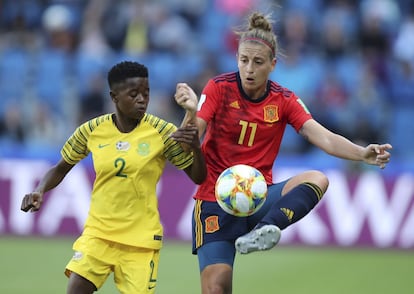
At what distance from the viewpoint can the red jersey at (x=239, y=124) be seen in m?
7.60

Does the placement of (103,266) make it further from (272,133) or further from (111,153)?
(272,133)

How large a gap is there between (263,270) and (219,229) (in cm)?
544

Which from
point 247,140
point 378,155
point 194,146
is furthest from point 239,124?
point 378,155

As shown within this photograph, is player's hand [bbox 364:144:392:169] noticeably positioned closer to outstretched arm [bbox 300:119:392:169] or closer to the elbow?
outstretched arm [bbox 300:119:392:169]

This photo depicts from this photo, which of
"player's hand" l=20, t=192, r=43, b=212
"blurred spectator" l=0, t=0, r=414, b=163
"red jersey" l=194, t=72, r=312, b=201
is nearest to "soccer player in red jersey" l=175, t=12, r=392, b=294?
"red jersey" l=194, t=72, r=312, b=201

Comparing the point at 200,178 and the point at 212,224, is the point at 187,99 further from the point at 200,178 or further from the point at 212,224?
the point at 212,224

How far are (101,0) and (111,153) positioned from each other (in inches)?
461

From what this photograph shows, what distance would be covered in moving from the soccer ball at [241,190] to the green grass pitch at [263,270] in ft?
13.4

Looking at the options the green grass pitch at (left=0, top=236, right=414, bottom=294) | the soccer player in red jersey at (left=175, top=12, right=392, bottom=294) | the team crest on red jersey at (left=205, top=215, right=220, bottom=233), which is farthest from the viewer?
the green grass pitch at (left=0, top=236, right=414, bottom=294)

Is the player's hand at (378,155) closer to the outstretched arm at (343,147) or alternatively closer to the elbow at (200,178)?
the outstretched arm at (343,147)

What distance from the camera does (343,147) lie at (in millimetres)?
7539

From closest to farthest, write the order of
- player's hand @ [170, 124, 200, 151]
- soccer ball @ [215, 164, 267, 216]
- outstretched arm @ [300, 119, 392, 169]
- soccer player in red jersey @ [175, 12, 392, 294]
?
player's hand @ [170, 124, 200, 151], soccer ball @ [215, 164, 267, 216], outstretched arm @ [300, 119, 392, 169], soccer player in red jersey @ [175, 12, 392, 294]

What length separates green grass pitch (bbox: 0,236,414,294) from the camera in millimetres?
11445

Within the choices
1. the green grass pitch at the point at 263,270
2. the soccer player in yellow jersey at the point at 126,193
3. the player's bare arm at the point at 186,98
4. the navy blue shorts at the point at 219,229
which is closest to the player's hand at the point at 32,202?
the soccer player in yellow jersey at the point at 126,193
